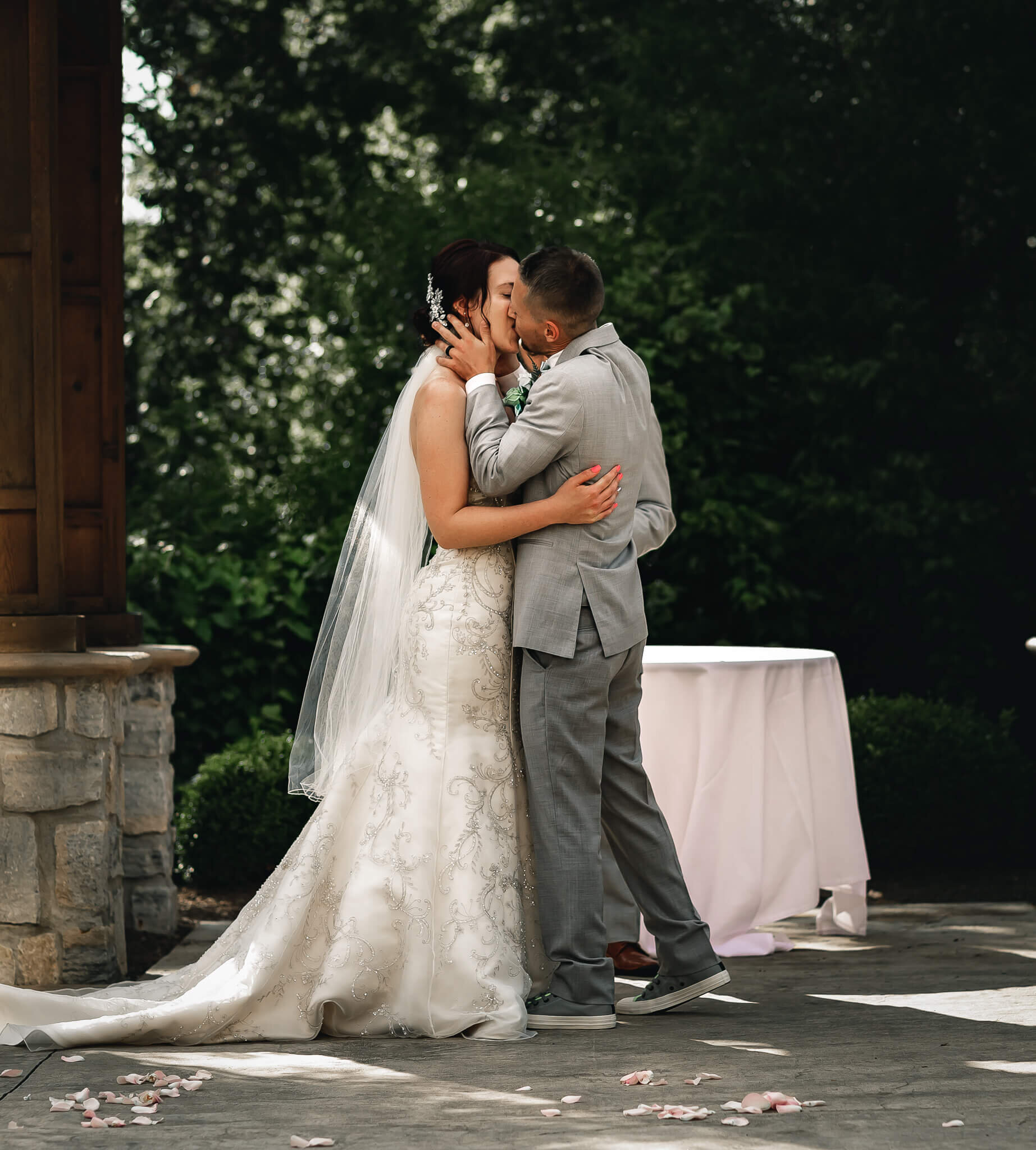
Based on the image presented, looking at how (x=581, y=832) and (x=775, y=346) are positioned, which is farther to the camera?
(x=775, y=346)

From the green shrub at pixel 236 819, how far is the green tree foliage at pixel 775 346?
69 centimetres

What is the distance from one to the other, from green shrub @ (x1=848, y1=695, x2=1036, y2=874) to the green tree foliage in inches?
37.1

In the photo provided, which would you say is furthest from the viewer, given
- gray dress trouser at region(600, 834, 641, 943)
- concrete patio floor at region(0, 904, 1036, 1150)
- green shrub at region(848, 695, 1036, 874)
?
green shrub at region(848, 695, 1036, 874)

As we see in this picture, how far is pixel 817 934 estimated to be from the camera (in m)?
4.83

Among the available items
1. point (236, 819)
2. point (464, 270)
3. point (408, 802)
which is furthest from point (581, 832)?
point (236, 819)

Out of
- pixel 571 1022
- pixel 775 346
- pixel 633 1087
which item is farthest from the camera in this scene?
pixel 775 346

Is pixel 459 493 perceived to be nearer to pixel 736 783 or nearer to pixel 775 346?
pixel 736 783

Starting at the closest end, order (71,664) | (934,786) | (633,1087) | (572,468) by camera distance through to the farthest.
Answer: (633,1087) < (572,468) < (71,664) < (934,786)

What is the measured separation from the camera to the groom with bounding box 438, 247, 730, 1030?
130 inches

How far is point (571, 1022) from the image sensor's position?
10.7 ft

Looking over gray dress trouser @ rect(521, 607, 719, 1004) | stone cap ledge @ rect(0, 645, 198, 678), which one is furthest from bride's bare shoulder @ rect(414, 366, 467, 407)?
stone cap ledge @ rect(0, 645, 198, 678)

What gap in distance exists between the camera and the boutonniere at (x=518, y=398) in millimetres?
3492

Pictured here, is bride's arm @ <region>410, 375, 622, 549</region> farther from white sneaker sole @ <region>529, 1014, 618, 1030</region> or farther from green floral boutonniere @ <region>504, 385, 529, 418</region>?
white sneaker sole @ <region>529, 1014, 618, 1030</region>

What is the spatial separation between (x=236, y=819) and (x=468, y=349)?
2775mm
